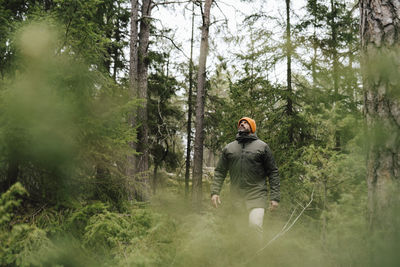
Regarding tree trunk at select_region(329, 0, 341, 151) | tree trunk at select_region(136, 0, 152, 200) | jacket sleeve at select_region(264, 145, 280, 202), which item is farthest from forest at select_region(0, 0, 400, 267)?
tree trunk at select_region(136, 0, 152, 200)

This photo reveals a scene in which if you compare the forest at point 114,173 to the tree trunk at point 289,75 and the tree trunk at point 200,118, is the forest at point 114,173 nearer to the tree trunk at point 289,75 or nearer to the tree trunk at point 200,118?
the tree trunk at point 289,75

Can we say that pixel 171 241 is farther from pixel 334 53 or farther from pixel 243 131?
pixel 334 53

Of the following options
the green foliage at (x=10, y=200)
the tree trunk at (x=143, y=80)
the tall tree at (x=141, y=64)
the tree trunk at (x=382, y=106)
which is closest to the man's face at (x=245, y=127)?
the tree trunk at (x=382, y=106)

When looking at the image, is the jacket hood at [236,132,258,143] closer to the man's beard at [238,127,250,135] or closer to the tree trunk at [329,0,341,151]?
the man's beard at [238,127,250,135]

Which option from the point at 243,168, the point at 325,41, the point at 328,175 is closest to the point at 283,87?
the point at 325,41

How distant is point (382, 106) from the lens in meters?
2.31

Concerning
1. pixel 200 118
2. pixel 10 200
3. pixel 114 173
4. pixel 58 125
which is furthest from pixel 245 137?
pixel 200 118

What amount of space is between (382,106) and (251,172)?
2.24 meters

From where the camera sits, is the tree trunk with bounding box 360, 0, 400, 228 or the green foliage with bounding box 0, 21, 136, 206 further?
the green foliage with bounding box 0, 21, 136, 206

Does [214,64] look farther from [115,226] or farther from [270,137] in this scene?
[115,226]

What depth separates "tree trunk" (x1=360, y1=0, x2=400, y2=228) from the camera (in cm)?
221

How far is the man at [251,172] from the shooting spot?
4.11 m

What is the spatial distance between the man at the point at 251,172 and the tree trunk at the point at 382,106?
1869mm

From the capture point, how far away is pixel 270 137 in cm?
752
